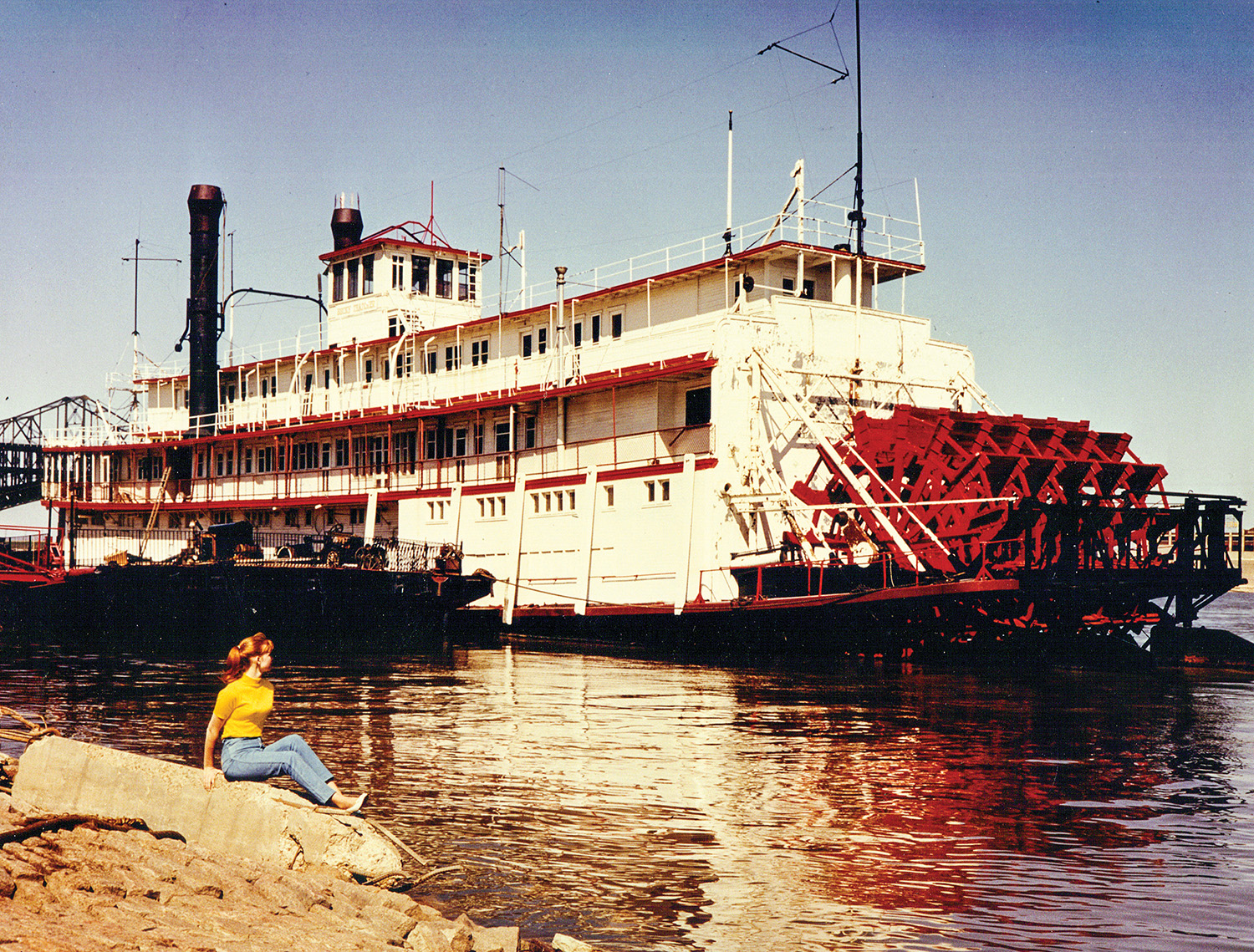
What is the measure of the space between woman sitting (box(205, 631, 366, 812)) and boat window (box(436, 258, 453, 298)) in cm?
3318

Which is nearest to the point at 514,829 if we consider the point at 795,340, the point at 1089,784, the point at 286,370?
Answer: the point at 1089,784

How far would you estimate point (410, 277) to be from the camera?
39875 mm

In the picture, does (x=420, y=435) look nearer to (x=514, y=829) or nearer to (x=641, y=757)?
(x=641, y=757)

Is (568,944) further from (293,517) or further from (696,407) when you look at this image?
(293,517)

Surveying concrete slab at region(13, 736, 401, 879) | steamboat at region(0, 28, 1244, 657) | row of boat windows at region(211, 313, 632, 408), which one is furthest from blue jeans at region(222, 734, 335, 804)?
row of boat windows at region(211, 313, 632, 408)

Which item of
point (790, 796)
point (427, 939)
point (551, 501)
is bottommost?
point (790, 796)

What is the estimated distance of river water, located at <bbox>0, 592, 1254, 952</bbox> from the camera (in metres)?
7.62

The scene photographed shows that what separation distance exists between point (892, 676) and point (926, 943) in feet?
52.1

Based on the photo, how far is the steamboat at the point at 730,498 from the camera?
24984 millimetres

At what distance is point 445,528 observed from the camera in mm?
33938

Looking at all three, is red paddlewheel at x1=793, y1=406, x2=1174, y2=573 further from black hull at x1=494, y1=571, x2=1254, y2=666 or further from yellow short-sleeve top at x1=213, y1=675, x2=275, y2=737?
yellow short-sleeve top at x1=213, y1=675, x2=275, y2=737

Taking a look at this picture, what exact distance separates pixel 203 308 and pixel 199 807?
3678cm

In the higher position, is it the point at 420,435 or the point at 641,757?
the point at 420,435

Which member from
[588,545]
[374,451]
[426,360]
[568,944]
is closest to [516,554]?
[588,545]
